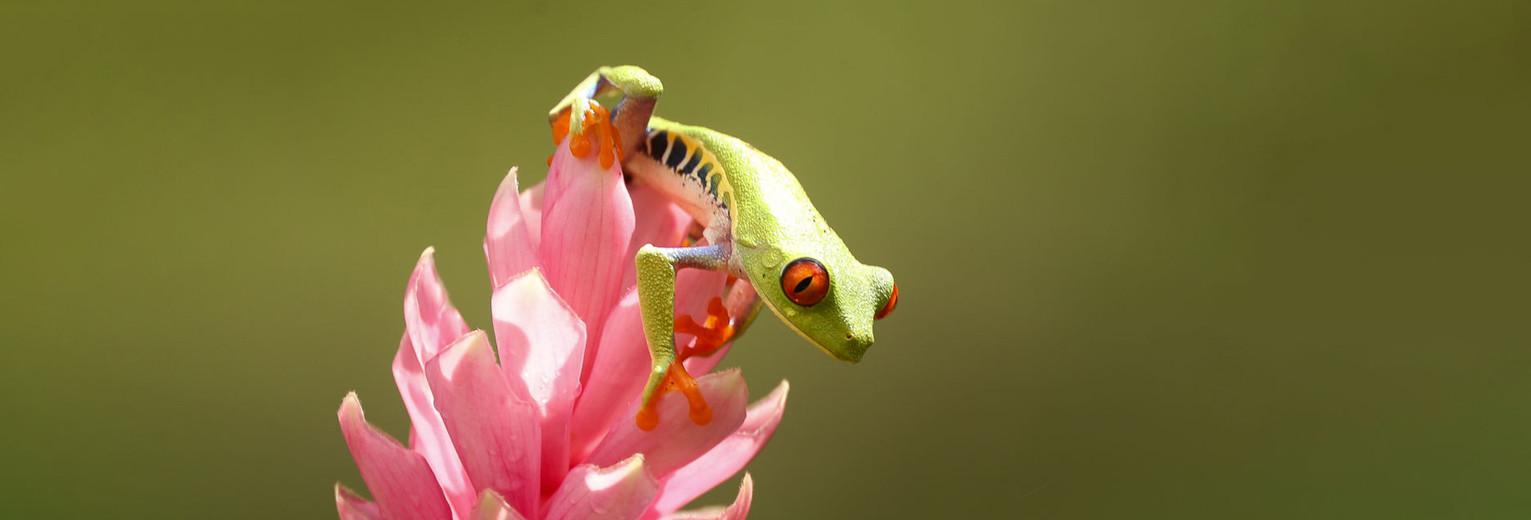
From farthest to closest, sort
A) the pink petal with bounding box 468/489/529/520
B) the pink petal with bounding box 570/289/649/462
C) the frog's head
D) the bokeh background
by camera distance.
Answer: the bokeh background < the frog's head < the pink petal with bounding box 570/289/649/462 < the pink petal with bounding box 468/489/529/520

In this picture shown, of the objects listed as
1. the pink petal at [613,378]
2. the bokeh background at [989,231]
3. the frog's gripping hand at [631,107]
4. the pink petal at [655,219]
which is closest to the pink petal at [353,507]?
the pink petal at [613,378]

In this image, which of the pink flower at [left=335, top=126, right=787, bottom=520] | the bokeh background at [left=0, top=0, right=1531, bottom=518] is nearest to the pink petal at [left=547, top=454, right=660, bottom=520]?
the pink flower at [left=335, top=126, right=787, bottom=520]

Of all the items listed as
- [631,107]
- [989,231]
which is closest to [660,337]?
[631,107]

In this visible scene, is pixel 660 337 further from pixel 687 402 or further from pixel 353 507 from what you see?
pixel 353 507

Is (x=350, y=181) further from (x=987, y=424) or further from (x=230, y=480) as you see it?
(x=987, y=424)

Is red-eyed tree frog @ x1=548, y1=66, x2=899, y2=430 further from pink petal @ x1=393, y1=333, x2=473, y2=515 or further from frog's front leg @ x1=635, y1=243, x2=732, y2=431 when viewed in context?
pink petal @ x1=393, y1=333, x2=473, y2=515
